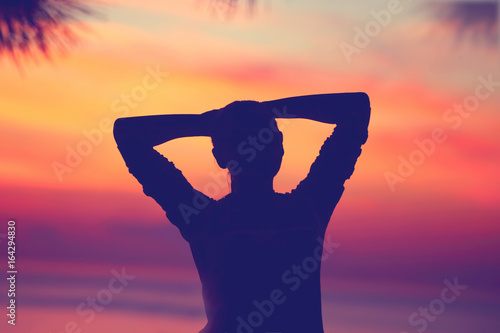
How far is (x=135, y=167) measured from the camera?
7.43ft

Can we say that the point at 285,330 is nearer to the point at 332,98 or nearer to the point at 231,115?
the point at 231,115

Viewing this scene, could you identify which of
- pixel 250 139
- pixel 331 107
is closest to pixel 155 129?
pixel 250 139

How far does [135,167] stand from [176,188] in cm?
18

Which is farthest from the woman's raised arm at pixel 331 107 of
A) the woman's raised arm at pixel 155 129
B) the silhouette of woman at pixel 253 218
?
the woman's raised arm at pixel 155 129

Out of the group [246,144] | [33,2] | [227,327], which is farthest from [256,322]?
[33,2]

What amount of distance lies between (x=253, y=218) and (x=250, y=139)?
272 mm

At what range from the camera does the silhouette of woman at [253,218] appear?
2.03 metres

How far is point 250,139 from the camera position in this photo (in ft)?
6.73

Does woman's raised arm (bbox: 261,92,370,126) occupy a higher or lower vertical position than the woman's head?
higher

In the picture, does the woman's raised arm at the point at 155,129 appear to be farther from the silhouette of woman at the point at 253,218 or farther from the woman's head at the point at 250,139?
the woman's head at the point at 250,139

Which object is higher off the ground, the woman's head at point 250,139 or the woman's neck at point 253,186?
the woman's head at point 250,139

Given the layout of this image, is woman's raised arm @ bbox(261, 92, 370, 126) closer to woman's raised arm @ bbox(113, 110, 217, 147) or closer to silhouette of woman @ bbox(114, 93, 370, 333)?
silhouette of woman @ bbox(114, 93, 370, 333)

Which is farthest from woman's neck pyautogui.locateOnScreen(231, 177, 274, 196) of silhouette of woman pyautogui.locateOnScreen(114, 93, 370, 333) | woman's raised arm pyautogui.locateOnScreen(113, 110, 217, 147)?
woman's raised arm pyautogui.locateOnScreen(113, 110, 217, 147)

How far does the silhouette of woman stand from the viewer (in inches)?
80.0
